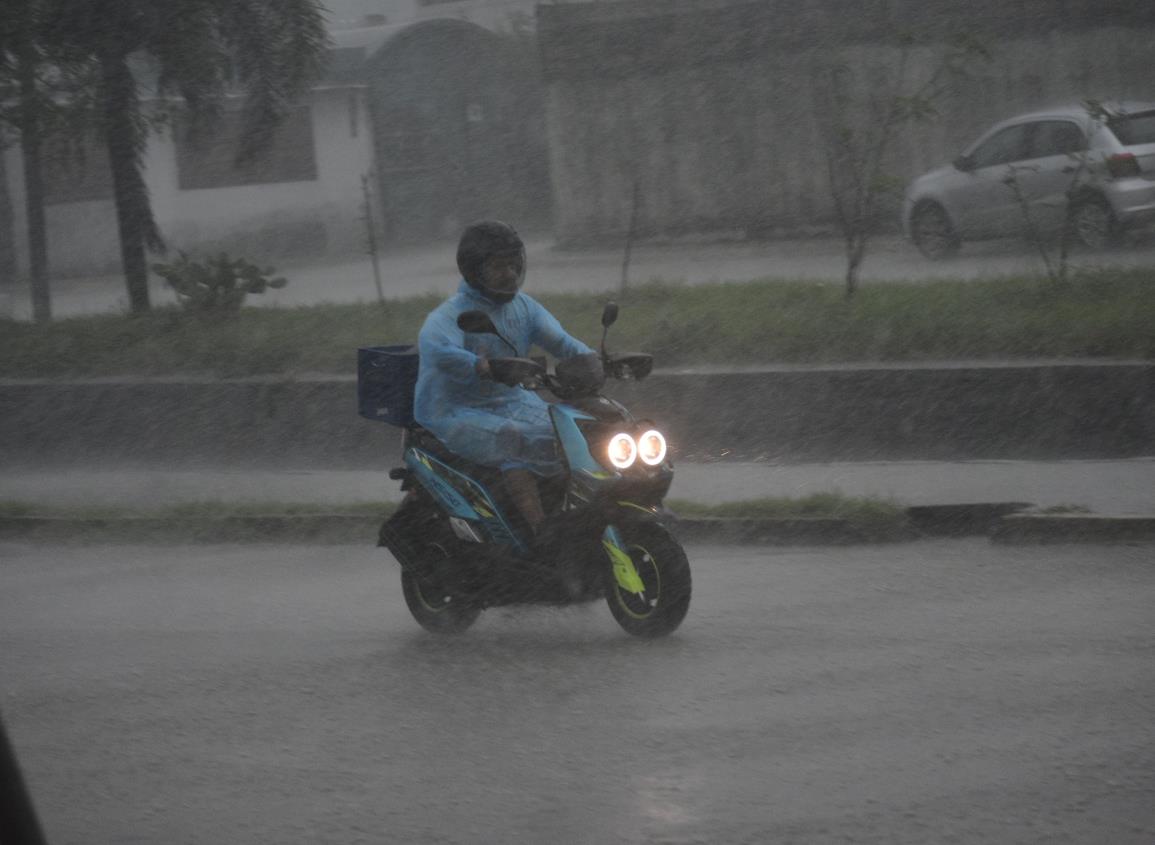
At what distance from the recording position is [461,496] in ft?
21.1

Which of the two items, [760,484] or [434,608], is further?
[760,484]

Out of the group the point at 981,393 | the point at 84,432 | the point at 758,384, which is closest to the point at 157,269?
the point at 84,432

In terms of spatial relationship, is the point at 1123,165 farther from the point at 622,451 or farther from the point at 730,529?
the point at 622,451

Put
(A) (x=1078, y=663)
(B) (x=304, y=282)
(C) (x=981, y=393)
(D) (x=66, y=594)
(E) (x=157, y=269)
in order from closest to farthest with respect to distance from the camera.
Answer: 1. (A) (x=1078, y=663)
2. (D) (x=66, y=594)
3. (C) (x=981, y=393)
4. (E) (x=157, y=269)
5. (B) (x=304, y=282)

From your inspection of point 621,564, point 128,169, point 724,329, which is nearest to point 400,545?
point 621,564

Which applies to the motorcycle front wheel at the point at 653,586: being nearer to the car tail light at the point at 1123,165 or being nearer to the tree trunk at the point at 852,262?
the tree trunk at the point at 852,262

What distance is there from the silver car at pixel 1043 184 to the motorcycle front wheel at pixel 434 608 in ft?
34.9

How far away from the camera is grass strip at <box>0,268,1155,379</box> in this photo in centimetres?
1080

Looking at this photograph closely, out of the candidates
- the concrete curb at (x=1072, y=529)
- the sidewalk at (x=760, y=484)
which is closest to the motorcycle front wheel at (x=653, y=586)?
the concrete curb at (x=1072, y=529)

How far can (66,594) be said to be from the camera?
25.6 feet

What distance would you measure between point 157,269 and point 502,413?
8.58 metres

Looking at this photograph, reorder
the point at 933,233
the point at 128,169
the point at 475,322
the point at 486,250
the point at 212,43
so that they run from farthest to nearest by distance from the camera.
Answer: the point at 933,233 → the point at 128,169 → the point at 212,43 → the point at 486,250 → the point at 475,322

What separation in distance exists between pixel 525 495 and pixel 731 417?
4218 mm

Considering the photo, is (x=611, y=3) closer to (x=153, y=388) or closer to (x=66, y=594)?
(x=153, y=388)
